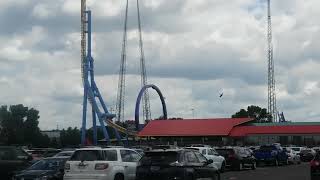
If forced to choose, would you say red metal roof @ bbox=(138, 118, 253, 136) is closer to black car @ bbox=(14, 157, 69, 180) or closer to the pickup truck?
the pickup truck

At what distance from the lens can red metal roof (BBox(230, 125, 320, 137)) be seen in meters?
87.4

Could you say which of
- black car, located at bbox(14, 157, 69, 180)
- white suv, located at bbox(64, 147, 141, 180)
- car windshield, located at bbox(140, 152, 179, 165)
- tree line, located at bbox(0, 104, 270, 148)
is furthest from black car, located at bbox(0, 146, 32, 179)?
tree line, located at bbox(0, 104, 270, 148)

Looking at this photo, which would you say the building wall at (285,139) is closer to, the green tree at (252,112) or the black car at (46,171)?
the green tree at (252,112)

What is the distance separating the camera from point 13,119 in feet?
419

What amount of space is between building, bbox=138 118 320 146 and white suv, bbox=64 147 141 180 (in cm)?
6669

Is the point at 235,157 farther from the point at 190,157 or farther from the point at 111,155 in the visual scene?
the point at 190,157

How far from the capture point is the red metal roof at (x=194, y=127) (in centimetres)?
8800

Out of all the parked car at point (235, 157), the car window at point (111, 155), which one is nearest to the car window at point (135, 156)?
the car window at point (111, 155)

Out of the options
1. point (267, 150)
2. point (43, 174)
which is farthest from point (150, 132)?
point (43, 174)

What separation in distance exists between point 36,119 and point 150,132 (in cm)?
4599

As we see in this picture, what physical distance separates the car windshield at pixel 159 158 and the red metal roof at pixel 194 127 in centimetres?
6810

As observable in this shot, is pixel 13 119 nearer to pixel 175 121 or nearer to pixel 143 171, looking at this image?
pixel 175 121

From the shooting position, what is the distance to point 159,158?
18.5 metres

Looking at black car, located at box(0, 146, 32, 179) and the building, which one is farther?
the building
